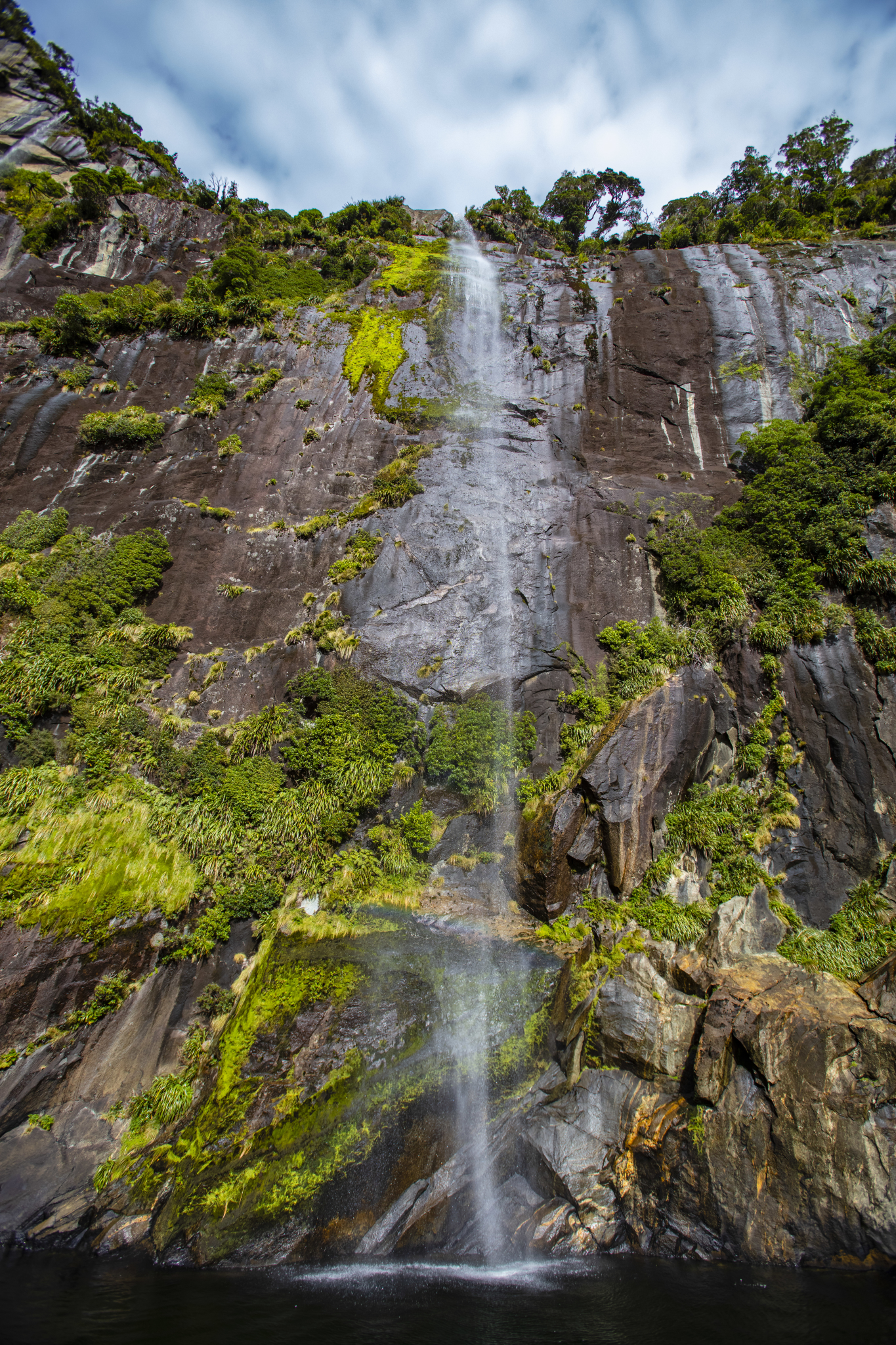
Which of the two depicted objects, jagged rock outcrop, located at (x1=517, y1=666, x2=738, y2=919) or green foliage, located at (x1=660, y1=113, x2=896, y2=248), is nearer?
jagged rock outcrop, located at (x1=517, y1=666, x2=738, y2=919)

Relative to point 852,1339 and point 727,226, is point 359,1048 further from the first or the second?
point 727,226

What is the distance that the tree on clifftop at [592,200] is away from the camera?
111ft

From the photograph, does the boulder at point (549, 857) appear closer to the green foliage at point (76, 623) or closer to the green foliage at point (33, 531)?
the green foliage at point (76, 623)

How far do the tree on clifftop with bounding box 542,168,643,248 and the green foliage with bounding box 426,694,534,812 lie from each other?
112 ft

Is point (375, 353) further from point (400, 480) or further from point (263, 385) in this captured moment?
point (400, 480)

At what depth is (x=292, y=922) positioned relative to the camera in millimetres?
11523

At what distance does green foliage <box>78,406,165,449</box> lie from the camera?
60.5 feet

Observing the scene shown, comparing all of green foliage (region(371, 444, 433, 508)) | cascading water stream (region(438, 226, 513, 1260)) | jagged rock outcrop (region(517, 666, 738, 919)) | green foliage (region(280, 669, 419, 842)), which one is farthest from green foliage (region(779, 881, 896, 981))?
green foliage (region(371, 444, 433, 508))

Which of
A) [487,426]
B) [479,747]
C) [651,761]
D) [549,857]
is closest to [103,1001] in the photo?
[549,857]

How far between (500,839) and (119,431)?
18.1m

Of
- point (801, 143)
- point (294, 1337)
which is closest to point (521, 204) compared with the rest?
point (801, 143)

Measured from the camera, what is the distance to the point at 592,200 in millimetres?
36719

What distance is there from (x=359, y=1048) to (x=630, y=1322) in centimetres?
509

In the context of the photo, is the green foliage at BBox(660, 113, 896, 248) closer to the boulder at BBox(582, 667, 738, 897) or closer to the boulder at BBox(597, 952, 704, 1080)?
the boulder at BBox(582, 667, 738, 897)
